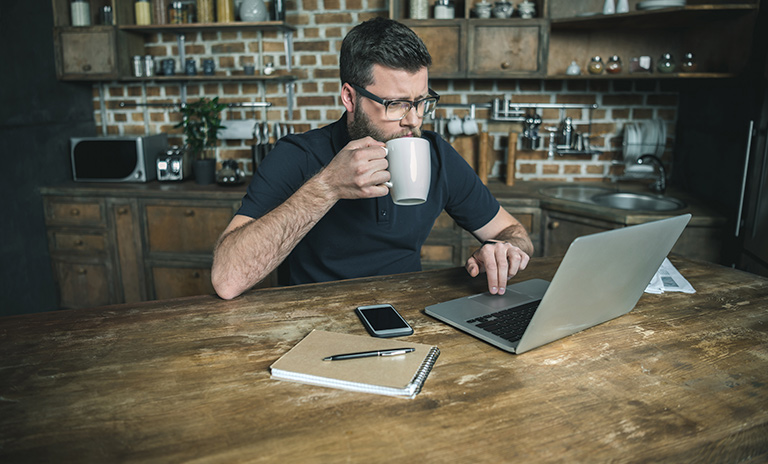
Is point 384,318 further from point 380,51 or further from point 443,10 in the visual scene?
point 443,10

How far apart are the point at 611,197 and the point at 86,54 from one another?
303 centimetres

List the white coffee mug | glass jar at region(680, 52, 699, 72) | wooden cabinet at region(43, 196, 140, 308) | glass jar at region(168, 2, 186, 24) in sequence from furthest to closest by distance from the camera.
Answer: glass jar at region(168, 2, 186, 24) < wooden cabinet at region(43, 196, 140, 308) < glass jar at region(680, 52, 699, 72) < the white coffee mug

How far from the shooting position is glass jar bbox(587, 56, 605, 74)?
2830 mm

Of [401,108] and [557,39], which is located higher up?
[557,39]

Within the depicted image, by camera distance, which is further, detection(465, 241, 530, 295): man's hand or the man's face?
the man's face

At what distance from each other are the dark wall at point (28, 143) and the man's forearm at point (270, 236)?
2.25m

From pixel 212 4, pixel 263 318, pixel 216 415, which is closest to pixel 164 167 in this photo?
pixel 212 4

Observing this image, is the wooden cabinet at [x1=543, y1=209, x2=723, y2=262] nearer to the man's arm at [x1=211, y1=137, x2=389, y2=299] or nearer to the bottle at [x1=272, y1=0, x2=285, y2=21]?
the man's arm at [x1=211, y1=137, x2=389, y2=299]

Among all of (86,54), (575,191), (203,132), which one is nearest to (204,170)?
(203,132)

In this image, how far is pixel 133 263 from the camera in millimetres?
3020

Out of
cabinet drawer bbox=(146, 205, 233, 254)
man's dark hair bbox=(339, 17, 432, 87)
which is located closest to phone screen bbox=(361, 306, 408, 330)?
man's dark hair bbox=(339, 17, 432, 87)

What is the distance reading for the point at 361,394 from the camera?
2.46ft

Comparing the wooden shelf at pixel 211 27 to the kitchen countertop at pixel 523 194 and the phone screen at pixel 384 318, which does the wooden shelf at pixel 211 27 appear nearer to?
→ the kitchen countertop at pixel 523 194

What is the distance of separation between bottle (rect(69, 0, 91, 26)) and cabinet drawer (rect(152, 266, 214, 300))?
1.50 meters
